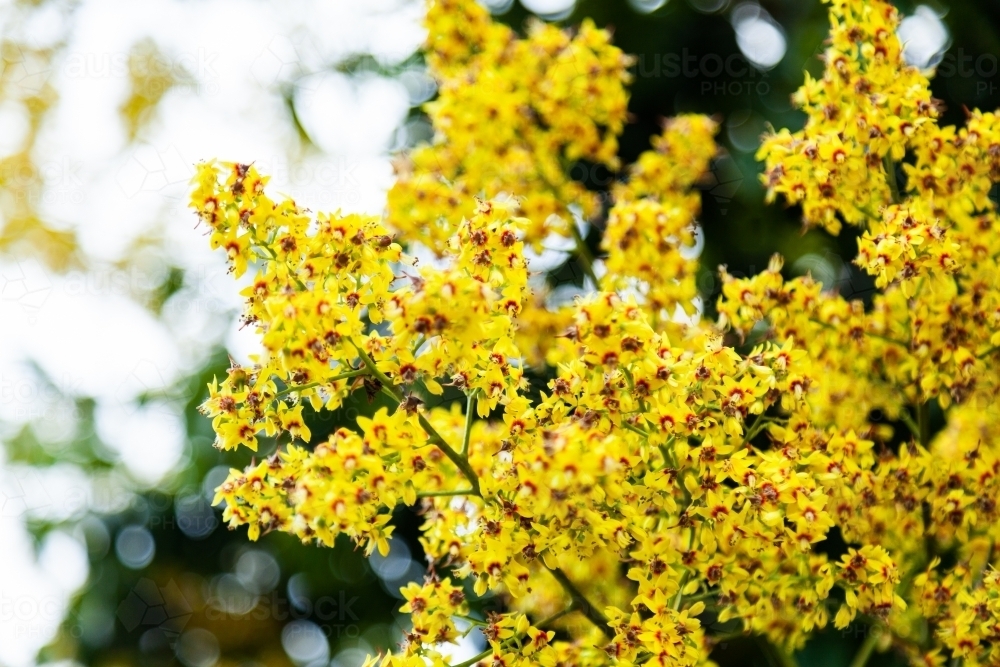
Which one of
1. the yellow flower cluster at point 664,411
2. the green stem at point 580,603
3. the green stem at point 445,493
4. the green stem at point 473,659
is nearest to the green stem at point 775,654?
the yellow flower cluster at point 664,411

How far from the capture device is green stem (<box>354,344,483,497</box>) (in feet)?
4.62

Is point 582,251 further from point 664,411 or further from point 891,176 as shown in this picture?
point 664,411

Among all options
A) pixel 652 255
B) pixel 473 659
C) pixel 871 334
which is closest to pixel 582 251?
pixel 652 255

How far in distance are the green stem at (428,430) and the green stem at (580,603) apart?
0.64 feet

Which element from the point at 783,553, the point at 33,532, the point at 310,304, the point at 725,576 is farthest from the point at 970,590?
the point at 33,532

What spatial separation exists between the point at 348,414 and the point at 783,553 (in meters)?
1.59

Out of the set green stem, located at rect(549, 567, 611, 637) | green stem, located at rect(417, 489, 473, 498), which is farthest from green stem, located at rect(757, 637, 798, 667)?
green stem, located at rect(417, 489, 473, 498)

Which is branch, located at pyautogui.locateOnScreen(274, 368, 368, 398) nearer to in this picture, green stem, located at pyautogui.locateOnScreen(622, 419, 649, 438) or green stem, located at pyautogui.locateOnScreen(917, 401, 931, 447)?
green stem, located at pyautogui.locateOnScreen(622, 419, 649, 438)

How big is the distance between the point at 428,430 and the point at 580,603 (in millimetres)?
381

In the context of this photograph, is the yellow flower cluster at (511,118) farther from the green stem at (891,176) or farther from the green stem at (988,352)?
the green stem at (988,352)

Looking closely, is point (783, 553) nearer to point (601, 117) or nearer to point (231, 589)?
point (601, 117)

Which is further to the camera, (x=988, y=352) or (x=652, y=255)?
(x=652, y=255)

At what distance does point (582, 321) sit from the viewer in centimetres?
137

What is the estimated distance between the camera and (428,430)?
1460 mm
